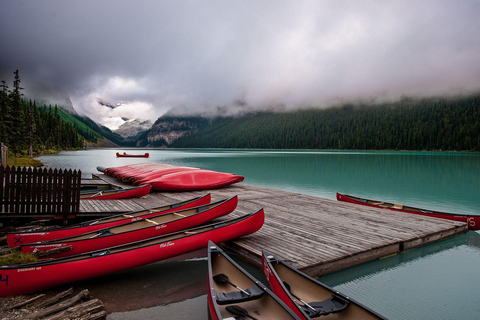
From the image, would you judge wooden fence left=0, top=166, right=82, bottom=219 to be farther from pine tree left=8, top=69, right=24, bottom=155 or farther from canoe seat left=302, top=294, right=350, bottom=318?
pine tree left=8, top=69, right=24, bottom=155

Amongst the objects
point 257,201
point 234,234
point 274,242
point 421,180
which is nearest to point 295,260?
point 274,242

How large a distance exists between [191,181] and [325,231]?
9353 millimetres

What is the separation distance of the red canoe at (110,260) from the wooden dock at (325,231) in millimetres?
657

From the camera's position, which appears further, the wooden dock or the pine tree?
the pine tree

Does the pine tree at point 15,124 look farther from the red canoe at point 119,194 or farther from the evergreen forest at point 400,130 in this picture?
the evergreen forest at point 400,130

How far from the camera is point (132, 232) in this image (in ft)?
23.3

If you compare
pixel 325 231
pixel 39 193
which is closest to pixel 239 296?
pixel 325 231

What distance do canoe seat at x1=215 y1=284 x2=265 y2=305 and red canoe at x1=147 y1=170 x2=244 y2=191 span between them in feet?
37.8

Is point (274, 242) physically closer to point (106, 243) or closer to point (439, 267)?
point (106, 243)

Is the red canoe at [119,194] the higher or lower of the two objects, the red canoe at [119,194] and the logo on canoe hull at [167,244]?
the lower

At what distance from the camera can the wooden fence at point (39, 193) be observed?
8.28m

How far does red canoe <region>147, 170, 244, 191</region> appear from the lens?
15320 mm

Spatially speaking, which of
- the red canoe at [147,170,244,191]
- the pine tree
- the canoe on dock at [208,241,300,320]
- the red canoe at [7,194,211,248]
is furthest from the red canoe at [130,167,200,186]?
the pine tree

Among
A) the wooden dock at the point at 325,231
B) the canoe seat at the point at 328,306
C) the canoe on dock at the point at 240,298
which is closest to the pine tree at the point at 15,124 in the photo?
the wooden dock at the point at 325,231
